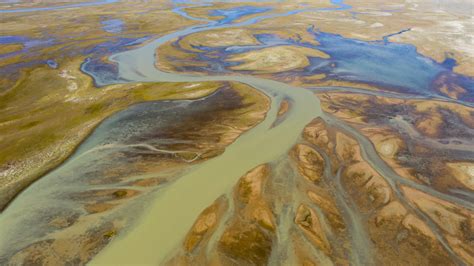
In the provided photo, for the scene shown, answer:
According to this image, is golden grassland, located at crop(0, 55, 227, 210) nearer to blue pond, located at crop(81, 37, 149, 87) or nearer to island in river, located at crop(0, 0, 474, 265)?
island in river, located at crop(0, 0, 474, 265)

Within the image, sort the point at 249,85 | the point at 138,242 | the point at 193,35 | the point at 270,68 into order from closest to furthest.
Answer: the point at 138,242
the point at 249,85
the point at 270,68
the point at 193,35

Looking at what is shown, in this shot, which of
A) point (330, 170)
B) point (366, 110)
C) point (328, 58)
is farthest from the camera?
point (328, 58)

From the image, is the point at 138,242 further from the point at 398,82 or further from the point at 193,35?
the point at 193,35

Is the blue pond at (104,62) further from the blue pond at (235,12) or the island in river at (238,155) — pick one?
the blue pond at (235,12)

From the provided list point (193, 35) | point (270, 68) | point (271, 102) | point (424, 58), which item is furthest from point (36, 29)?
point (424, 58)

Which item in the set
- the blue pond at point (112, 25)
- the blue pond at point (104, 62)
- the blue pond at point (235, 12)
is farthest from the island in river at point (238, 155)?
the blue pond at point (235, 12)

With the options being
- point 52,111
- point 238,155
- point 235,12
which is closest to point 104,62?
point 52,111

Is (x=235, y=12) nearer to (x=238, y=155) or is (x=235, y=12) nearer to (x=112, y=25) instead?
(x=112, y=25)

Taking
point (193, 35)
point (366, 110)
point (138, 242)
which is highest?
point (193, 35)
